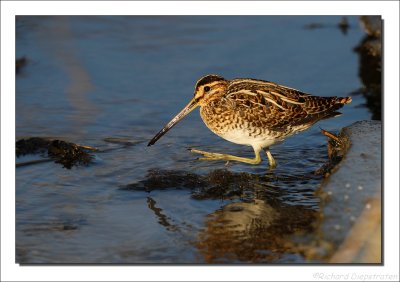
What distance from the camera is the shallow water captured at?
21.5ft

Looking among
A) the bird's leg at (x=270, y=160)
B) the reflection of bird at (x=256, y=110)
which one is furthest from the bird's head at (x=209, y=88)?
the bird's leg at (x=270, y=160)

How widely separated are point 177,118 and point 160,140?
0.69 m

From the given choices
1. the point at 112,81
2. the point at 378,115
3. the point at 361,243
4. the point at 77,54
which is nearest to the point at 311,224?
the point at 361,243

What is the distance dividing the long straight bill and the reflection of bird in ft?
0.13

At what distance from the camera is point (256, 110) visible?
7.86 meters

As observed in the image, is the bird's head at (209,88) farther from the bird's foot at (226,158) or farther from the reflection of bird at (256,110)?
the bird's foot at (226,158)

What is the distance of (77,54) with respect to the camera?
36.1ft

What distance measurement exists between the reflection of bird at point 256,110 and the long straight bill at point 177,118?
4 cm

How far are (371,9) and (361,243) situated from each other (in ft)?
8.18

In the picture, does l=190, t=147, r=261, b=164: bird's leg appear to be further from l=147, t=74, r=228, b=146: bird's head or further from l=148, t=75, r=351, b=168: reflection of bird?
l=147, t=74, r=228, b=146: bird's head

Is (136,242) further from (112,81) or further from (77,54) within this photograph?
(77,54)

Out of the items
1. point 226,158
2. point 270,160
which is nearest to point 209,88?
point 226,158

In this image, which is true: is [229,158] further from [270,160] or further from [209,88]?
[209,88]

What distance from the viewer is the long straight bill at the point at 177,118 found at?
26.9ft
